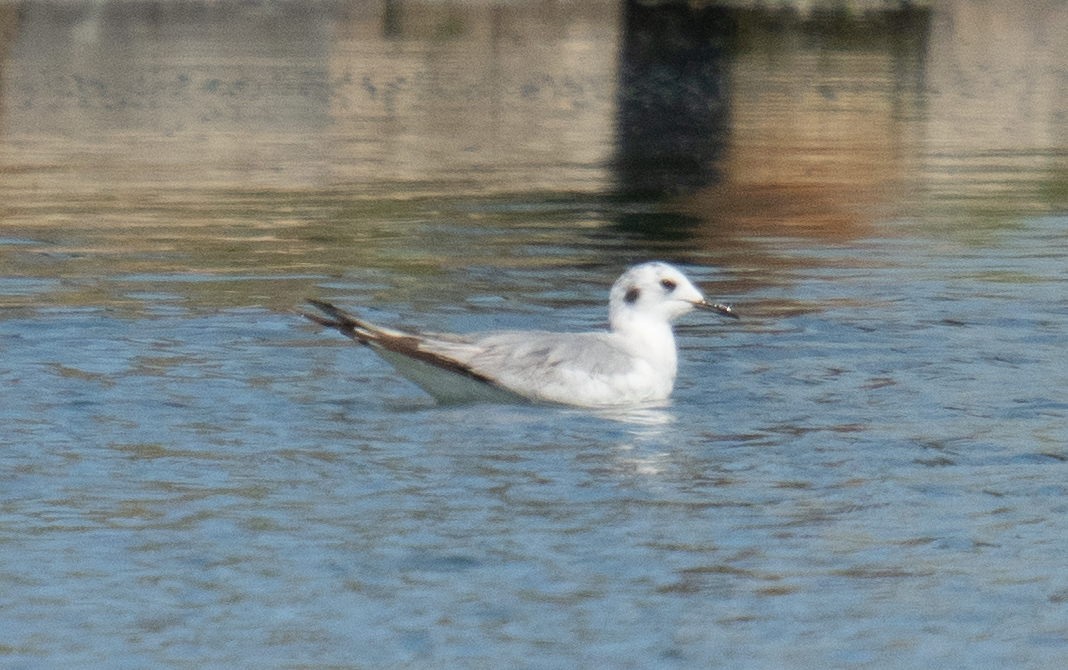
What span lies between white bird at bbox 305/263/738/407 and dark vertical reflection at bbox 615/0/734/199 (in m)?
11.1

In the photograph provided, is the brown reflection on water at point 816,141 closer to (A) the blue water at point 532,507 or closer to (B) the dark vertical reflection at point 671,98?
(B) the dark vertical reflection at point 671,98

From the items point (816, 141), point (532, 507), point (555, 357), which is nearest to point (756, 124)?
point (816, 141)

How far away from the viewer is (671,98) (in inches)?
1511

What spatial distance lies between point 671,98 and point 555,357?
93.6 feet

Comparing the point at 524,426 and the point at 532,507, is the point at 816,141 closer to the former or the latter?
the point at 524,426

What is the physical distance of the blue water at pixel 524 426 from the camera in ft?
22.9

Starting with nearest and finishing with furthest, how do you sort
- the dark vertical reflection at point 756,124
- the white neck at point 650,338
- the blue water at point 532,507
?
the blue water at point 532,507 < the white neck at point 650,338 < the dark vertical reflection at point 756,124

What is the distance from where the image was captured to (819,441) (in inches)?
381

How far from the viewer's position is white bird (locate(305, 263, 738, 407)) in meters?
10.3

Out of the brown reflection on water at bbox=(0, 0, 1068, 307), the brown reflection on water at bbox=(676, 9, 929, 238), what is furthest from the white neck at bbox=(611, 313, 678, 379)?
the brown reflection on water at bbox=(676, 9, 929, 238)

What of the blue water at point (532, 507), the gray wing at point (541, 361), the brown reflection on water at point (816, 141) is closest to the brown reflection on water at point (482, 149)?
the brown reflection on water at point (816, 141)

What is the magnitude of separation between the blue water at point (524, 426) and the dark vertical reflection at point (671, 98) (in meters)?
0.49

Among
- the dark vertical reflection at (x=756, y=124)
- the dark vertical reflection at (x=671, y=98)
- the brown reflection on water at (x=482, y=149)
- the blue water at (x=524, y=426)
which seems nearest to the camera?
the blue water at (x=524, y=426)

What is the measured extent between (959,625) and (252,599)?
261 centimetres
